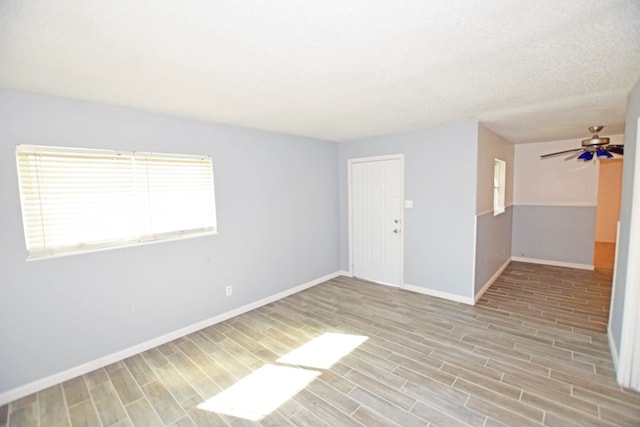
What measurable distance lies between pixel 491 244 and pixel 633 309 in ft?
7.90

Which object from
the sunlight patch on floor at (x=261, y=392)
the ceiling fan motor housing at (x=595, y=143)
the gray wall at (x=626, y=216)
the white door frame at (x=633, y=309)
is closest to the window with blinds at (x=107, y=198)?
the sunlight patch on floor at (x=261, y=392)

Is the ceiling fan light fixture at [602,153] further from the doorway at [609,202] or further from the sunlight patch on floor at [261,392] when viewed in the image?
the doorway at [609,202]

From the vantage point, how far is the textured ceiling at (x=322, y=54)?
1.30m

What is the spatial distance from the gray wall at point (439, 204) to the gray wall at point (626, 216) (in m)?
1.35

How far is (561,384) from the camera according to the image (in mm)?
2225

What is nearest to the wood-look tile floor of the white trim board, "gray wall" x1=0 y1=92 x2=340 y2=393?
"gray wall" x1=0 y1=92 x2=340 y2=393

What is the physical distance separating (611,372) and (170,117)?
15.6 feet

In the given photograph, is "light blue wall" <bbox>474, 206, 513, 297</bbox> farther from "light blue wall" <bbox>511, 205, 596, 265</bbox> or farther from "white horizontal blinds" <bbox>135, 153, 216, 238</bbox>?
"white horizontal blinds" <bbox>135, 153, 216, 238</bbox>

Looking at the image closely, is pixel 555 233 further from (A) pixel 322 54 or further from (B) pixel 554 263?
(A) pixel 322 54

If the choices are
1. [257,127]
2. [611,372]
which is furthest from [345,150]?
[611,372]

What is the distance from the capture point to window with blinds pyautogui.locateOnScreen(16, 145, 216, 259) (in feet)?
7.52

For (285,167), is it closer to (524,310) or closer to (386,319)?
(386,319)

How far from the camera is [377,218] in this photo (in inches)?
185

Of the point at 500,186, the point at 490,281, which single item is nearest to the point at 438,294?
the point at 490,281
